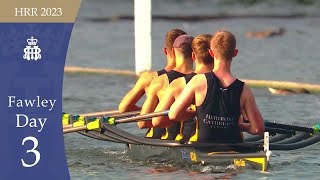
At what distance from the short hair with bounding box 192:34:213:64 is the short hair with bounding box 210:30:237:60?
52cm

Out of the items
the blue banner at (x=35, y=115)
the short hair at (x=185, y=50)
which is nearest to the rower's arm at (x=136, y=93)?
the short hair at (x=185, y=50)

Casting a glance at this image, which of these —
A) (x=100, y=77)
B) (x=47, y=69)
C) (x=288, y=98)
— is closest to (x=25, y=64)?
(x=47, y=69)

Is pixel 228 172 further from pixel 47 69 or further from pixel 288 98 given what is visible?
pixel 288 98

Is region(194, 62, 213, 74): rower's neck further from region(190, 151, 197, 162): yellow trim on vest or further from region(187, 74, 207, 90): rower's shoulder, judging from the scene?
region(190, 151, 197, 162): yellow trim on vest

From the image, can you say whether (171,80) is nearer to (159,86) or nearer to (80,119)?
(159,86)

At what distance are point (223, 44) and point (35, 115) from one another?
365cm

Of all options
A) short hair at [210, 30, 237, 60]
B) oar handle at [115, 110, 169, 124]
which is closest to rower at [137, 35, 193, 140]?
oar handle at [115, 110, 169, 124]

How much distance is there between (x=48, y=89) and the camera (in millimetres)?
18219

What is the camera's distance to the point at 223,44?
798 inches

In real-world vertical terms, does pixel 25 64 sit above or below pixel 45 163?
above

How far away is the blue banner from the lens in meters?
18.1

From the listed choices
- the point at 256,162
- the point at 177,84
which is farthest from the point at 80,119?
the point at 256,162

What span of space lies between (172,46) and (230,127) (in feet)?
6.90

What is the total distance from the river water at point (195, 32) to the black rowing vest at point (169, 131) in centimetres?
54
